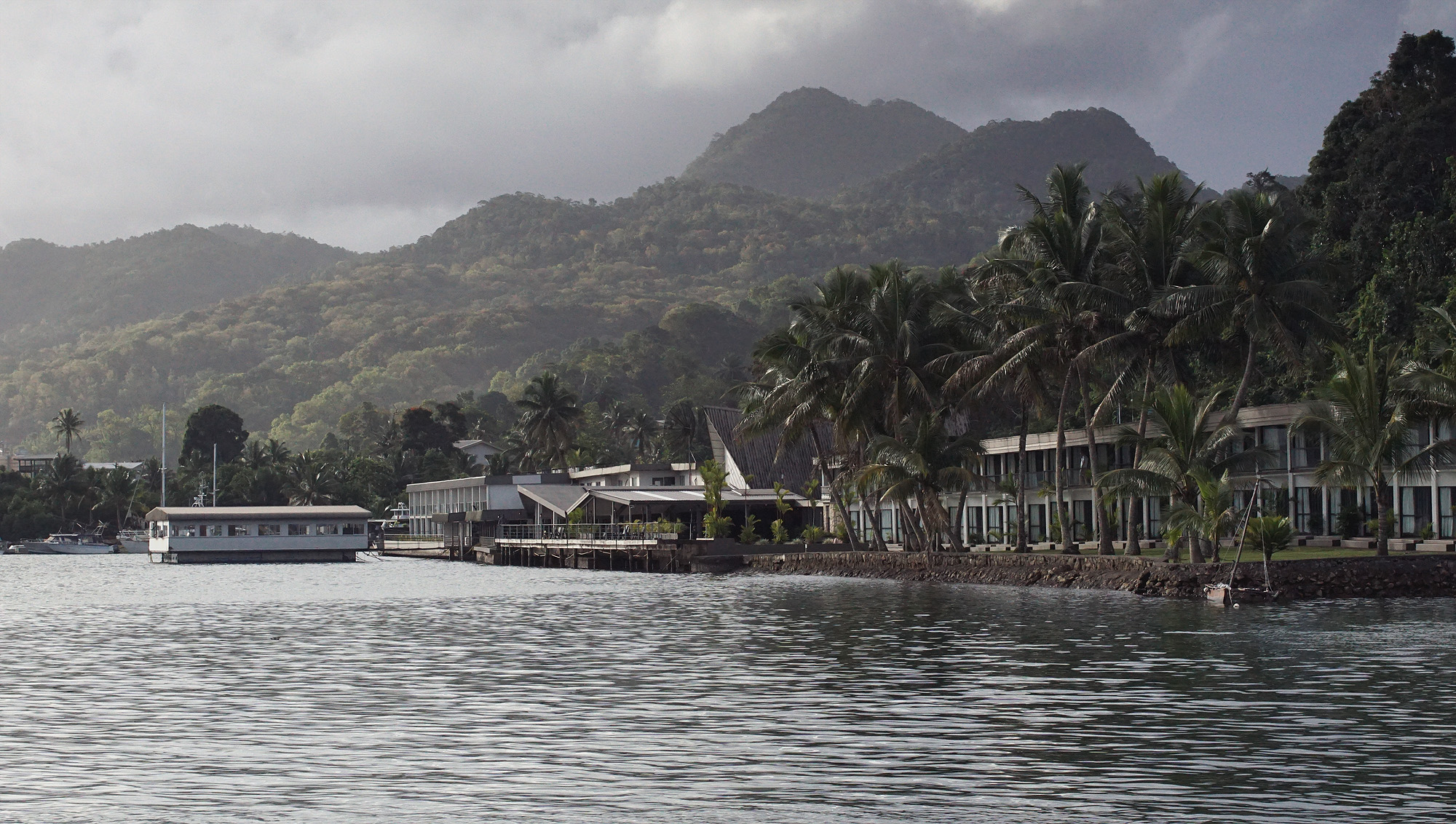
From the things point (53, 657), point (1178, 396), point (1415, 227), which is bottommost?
point (53, 657)

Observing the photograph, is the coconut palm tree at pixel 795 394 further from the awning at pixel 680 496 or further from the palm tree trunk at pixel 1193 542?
the palm tree trunk at pixel 1193 542

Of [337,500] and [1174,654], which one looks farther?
[337,500]

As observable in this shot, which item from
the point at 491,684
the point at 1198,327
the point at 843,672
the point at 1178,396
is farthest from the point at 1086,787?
the point at 1198,327

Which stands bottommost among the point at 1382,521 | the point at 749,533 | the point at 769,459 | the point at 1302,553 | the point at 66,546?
the point at 66,546

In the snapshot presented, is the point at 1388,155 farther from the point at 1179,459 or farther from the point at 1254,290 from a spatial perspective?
the point at 1179,459

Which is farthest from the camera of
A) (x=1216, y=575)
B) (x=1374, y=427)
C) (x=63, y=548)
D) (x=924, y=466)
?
(x=63, y=548)

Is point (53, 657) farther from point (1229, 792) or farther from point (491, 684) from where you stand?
point (1229, 792)

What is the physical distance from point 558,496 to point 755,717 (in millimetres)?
85550

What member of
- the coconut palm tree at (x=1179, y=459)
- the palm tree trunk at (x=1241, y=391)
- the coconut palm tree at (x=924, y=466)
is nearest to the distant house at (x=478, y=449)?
the coconut palm tree at (x=924, y=466)

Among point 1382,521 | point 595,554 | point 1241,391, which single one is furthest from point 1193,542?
point 595,554

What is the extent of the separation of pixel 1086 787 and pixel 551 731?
8.21m

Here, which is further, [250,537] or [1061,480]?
[250,537]

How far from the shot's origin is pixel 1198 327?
2094 inches

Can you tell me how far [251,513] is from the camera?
111812 millimetres
